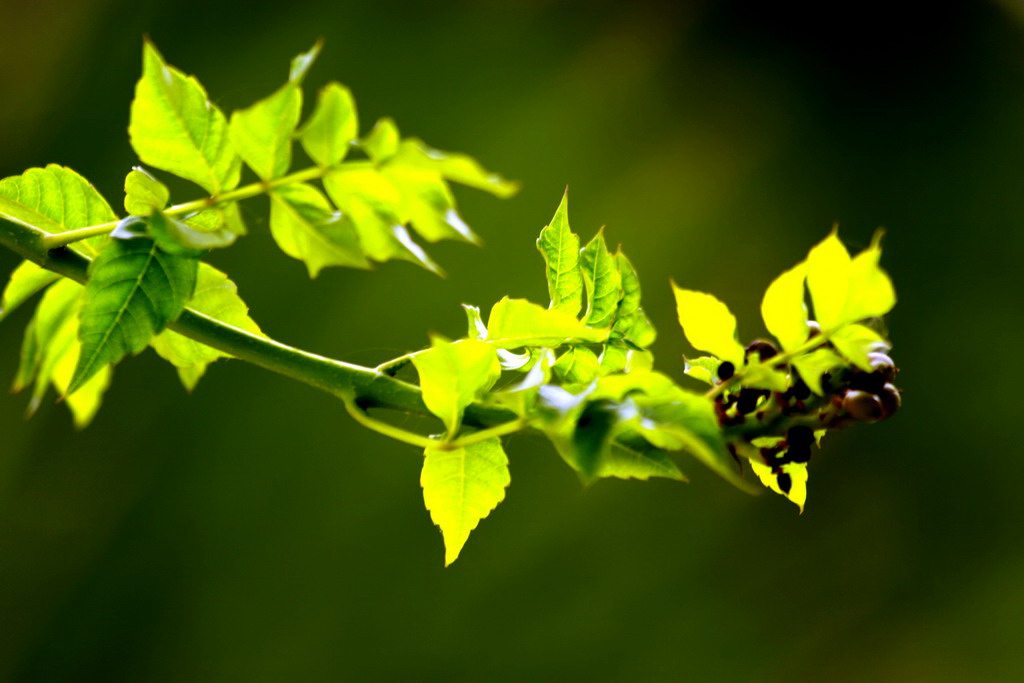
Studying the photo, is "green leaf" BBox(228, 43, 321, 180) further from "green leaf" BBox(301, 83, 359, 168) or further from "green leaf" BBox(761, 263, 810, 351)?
"green leaf" BBox(761, 263, 810, 351)

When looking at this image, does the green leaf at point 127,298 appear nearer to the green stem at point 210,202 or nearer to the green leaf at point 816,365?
the green stem at point 210,202

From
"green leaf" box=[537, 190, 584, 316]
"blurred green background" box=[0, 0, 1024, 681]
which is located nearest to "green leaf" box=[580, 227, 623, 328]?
"green leaf" box=[537, 190, 584, 316]

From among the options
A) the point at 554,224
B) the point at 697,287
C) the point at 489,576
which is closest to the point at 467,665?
the point at 489,576

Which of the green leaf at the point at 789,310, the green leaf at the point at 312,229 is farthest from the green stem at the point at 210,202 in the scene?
the green leaf at the point at 789,310

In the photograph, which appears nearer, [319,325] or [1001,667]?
[319,325]

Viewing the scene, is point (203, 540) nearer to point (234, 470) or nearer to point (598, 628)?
point (234, 470)

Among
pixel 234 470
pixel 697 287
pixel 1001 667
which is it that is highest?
pixel 697 287
